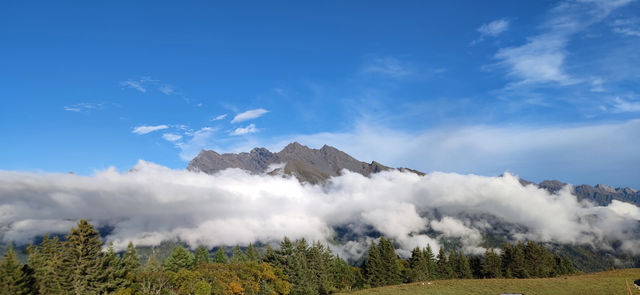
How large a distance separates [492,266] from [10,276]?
Result: 143 m

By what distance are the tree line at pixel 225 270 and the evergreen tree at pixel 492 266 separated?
0.34 metres

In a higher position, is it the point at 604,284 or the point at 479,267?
the point at 604,284

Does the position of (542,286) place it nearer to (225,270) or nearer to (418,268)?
(225,270)

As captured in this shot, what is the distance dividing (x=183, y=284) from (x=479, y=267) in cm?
11866

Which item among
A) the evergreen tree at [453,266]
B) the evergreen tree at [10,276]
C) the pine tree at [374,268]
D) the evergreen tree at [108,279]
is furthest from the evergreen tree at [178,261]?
the evergreen tree at [453,266]

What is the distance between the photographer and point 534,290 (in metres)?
70.5

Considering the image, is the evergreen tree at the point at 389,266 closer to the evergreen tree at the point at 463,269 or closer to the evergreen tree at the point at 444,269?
the evergreen tree at the point at 444,269

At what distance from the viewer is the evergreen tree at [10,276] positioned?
73562 millimetres

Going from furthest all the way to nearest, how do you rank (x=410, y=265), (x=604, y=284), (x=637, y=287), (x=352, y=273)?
(x=352, y=273)
(x=410, y=265)
(x=604, y=284)
(x=637, y=287)

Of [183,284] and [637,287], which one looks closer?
[637,287]

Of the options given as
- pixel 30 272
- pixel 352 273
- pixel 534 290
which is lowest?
pixel 352 273

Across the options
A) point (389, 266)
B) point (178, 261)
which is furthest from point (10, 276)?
point (389, 266)

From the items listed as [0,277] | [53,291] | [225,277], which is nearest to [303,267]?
[225,277]

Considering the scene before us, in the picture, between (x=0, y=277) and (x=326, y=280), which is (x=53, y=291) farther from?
(x=326, y=280)
